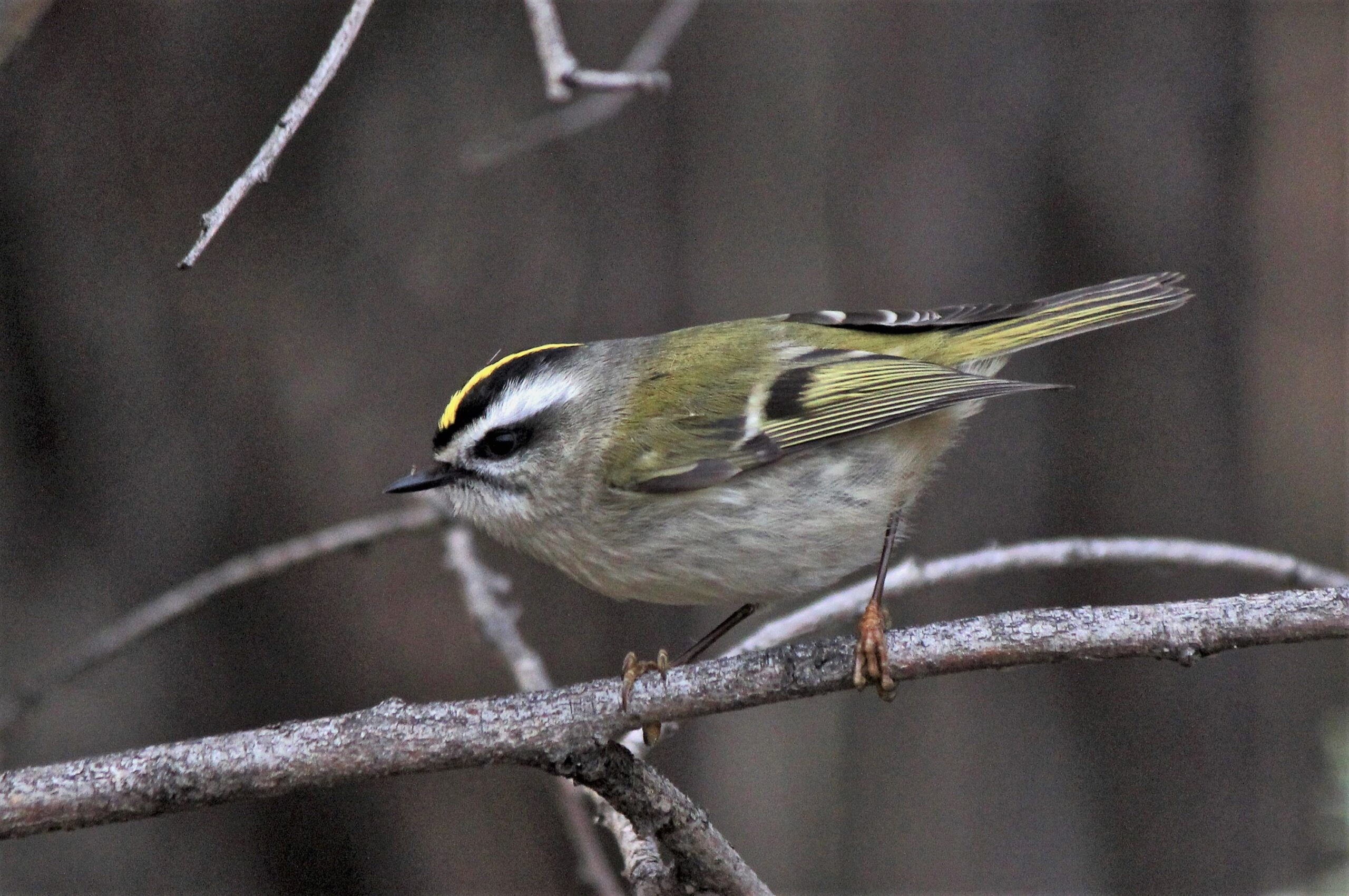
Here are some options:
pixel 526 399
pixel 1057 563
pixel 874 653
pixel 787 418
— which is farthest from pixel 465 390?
pixel 1057 563

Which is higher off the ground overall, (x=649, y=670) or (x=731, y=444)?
(x=731, y=444)

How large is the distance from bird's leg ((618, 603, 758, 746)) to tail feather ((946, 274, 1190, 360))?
2.51ft

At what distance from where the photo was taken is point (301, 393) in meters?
3.22

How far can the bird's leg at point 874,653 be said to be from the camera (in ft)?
6.24

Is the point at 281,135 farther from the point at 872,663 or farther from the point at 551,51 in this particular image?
the point at 872,663

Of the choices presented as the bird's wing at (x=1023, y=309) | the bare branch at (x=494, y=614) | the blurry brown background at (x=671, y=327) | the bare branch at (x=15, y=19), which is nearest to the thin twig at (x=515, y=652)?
the bare branch at (x=494, y=614)

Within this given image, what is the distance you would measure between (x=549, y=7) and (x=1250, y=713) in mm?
3318

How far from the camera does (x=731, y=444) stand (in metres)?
2.44

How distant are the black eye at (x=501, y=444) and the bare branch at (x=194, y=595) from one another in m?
0.31

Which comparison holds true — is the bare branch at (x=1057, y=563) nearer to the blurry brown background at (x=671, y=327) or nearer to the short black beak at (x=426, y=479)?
the short black beak at (x=426, y=479)

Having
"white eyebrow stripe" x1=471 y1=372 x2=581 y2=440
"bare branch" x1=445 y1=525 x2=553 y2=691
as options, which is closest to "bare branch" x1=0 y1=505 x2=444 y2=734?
"bare branch" x1=445 y1=525 x2=553 y2=691

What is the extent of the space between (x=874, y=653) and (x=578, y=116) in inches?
69.8

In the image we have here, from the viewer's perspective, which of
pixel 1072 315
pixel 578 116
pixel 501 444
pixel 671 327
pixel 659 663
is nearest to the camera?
pixel 659 663

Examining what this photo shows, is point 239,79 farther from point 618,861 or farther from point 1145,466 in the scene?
point 1145,466
